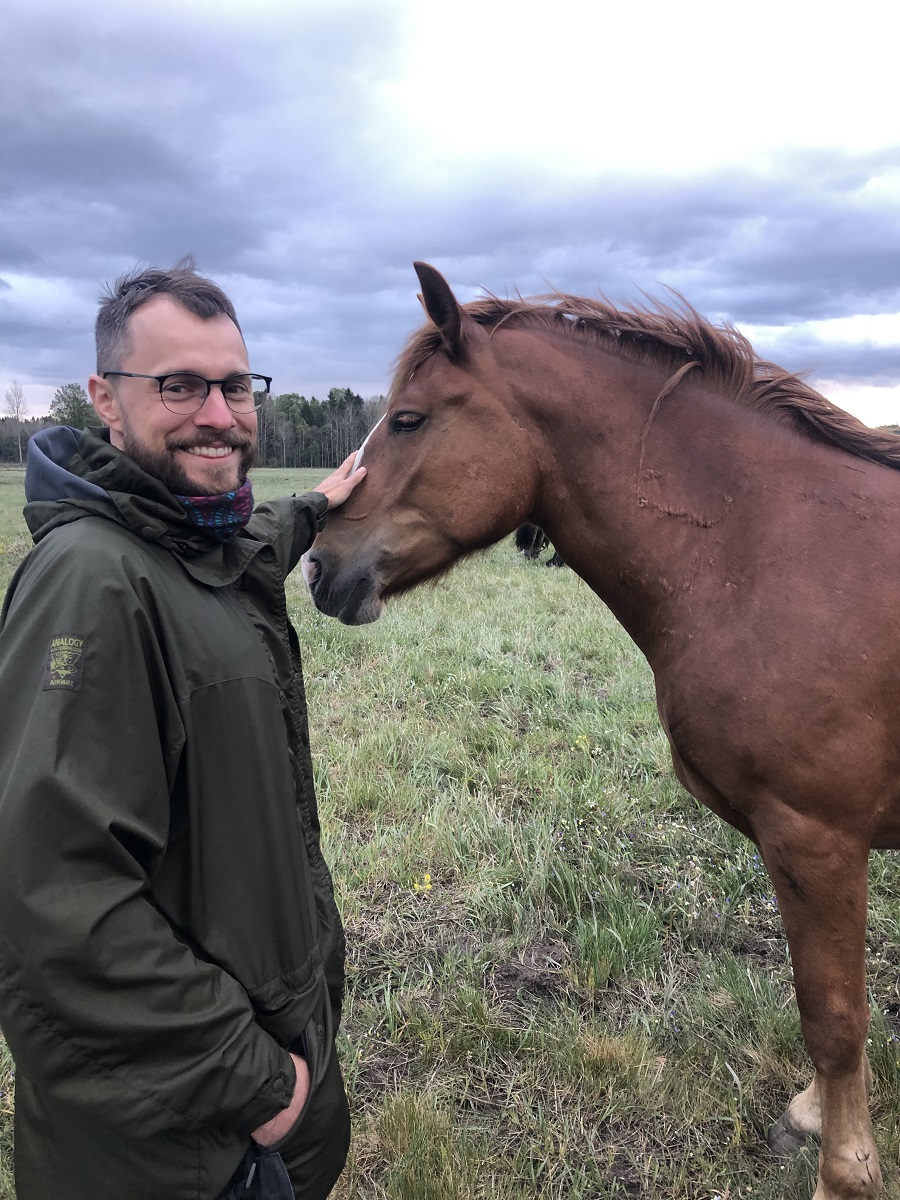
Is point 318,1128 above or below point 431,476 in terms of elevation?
below

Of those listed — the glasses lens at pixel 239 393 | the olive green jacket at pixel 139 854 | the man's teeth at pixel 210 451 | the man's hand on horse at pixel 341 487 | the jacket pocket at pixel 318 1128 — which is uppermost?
the glasses lens at pixel 239 393

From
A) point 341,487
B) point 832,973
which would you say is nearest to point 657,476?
point 341,487

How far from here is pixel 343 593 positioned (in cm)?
265

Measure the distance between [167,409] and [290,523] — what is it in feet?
2.86

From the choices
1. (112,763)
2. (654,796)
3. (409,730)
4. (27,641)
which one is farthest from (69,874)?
(409,730)

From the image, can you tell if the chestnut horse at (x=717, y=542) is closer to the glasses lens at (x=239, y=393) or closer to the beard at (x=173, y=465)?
the glasses lens at (x=239, y=393)

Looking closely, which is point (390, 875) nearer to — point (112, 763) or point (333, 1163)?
point (333, 1163)

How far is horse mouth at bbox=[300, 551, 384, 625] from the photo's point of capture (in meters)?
2.64

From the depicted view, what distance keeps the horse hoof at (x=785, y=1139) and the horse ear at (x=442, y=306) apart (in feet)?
9.60

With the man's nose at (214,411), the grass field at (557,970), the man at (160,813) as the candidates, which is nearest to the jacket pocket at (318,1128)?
the man at (160,813)

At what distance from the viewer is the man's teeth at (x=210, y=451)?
62.3 inches

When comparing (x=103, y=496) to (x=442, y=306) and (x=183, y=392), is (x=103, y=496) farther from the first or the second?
(x=442, y=306)

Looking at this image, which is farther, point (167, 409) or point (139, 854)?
point (167, 409)

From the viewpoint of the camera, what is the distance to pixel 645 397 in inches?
96.9
